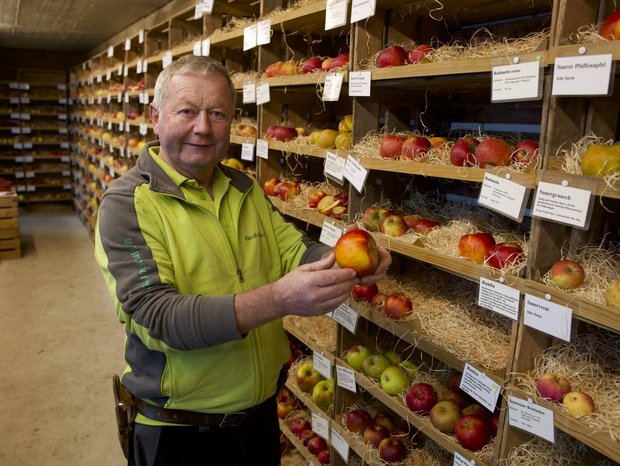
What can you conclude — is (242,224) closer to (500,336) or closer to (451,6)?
(500,336)

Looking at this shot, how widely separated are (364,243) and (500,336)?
28.4 inches

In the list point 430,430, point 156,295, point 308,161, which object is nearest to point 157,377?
point 156,295

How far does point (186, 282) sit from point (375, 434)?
127 cm

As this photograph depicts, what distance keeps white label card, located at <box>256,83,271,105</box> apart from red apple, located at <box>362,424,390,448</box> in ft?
5.74

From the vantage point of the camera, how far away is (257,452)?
188cm

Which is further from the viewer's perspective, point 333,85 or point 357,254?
point 333,85

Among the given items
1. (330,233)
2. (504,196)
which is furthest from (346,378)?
(504,196)

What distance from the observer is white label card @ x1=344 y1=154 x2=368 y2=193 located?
217 centimetres

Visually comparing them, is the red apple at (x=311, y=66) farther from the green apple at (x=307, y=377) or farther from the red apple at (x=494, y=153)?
the green apple at (x=307, y=377)

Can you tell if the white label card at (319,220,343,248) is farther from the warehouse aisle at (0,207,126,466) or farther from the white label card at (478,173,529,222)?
the warehouse aisle at (0,207,126,466)

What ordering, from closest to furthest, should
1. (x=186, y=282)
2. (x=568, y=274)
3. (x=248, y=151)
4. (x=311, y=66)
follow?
(x=568, y=274) < (x=186, y=282) < (x=311, y=66) < (x=248, y=151)

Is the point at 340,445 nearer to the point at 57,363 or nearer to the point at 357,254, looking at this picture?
the point at 357,254

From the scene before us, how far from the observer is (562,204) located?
1.37 meters

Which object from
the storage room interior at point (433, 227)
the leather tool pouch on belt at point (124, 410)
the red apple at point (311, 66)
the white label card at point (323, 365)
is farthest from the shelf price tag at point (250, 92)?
the leather tool pouch on belt at point (124, 410)
